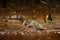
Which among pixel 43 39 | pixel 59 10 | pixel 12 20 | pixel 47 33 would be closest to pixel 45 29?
pixel 47 33

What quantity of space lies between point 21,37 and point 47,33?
120cm

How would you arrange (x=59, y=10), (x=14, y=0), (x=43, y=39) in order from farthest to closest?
(x=14, y=0) < (x=59, y=10) < (x=43, y=39)

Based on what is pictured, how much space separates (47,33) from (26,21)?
73.2 inches

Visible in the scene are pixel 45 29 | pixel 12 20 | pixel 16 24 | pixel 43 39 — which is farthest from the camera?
pixel 12 20

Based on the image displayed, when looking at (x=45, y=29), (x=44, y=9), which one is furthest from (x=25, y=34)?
(x=44, y=9)

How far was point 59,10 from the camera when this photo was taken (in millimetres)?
14703

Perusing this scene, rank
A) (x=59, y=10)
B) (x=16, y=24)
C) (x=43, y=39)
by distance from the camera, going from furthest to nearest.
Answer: (x=59, y=10) → (x=16, y=24) → (x=43, y=39)

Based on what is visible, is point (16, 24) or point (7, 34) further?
point (16, 24)

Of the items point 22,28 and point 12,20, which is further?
point 12,20

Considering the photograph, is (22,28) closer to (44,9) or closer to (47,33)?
(47,33)

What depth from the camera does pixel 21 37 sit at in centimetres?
878

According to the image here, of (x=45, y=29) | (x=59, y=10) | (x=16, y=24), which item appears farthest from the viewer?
(x=59, y=10)

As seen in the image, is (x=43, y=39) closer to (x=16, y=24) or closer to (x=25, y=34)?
(x=25, y=34)

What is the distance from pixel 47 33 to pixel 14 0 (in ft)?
28.6
